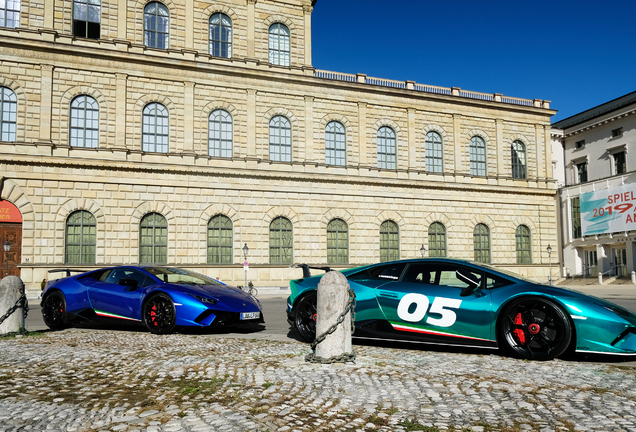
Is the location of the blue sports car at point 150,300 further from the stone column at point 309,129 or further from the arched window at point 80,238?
the stone column at point 309,129

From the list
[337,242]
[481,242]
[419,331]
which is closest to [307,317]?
[419,331]

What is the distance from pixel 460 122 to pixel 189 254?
2162cm

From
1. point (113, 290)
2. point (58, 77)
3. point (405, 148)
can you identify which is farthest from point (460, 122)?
point (113, 290)

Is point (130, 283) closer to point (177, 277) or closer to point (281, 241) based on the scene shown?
point (177, 277)

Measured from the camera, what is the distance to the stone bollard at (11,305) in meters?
9.38

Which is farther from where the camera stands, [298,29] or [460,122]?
[460,122]

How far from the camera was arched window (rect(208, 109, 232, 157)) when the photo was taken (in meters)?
31.5

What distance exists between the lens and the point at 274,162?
3250 centimetres

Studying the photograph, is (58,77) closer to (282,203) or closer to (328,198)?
(282,203)

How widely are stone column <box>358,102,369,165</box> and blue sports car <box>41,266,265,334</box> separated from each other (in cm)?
2523

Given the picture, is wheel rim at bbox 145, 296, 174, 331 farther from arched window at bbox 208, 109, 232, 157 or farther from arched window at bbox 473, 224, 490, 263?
arched window at bbox 473, 224, 490, 263

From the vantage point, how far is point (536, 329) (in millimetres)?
6680

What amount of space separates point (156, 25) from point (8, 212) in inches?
529

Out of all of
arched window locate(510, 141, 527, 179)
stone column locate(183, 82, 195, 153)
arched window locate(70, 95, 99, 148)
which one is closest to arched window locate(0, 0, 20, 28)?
arched window locate(70, 95, 99, 148)
